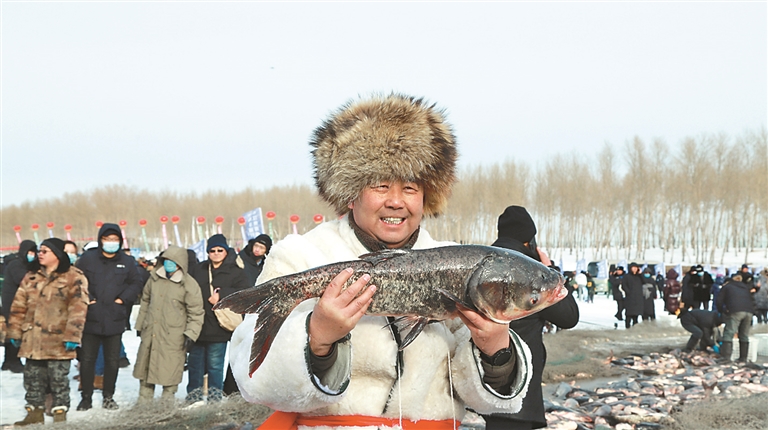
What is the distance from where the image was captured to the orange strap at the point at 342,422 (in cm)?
221

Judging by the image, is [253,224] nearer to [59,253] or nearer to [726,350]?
[59,253]

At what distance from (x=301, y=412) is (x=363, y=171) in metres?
0.92

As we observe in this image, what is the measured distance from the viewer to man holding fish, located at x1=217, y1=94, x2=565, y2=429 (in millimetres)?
2025

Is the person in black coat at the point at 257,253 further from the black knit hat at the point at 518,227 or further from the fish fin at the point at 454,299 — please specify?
the fish fin at the point at 454,299

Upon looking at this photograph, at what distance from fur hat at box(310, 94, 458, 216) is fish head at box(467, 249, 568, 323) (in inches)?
21.4

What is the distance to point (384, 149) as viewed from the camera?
94.4 inches

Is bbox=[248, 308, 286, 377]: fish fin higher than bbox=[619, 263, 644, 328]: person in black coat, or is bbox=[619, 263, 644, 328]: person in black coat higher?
bbox=[248, 308, 286, 377]: fish fin

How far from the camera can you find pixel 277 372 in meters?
2.06

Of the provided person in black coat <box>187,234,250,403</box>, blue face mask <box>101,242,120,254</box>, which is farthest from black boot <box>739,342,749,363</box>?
blue face mask <box>101,242,120,254</box>

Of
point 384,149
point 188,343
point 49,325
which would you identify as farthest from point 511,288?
point 188,343

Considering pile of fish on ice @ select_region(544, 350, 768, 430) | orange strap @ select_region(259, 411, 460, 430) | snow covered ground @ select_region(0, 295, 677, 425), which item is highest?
orange strap @ select_region(259, 411, 460, 430)

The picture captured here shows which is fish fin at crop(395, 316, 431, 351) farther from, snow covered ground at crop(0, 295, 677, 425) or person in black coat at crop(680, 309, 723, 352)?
person in black coat at crop(680, 309, 723, 352)

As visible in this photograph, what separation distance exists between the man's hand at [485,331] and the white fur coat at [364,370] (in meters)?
0.08

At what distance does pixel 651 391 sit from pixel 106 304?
23.1 feet
